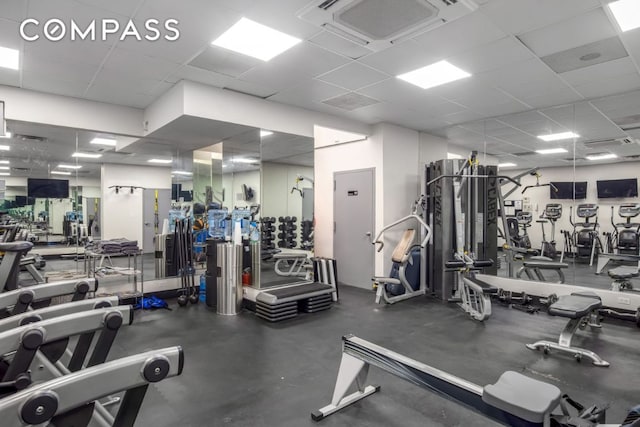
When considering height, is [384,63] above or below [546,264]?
above

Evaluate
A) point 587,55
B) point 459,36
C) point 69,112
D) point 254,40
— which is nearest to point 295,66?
point 254,40

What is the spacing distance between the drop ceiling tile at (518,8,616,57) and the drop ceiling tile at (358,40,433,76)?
2.89ft

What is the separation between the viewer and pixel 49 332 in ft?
4.99

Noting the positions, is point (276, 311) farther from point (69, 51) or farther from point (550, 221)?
A: point (550, 221)

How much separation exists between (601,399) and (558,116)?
4.38 m

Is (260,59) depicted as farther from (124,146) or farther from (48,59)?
(124,146)

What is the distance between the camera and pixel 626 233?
5.28 meters

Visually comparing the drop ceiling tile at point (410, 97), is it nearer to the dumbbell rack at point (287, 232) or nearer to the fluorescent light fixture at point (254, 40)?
the fluorescent light fixture at point (254, 40)

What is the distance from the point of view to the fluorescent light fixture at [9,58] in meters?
3.39

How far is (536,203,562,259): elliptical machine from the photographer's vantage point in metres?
5.96

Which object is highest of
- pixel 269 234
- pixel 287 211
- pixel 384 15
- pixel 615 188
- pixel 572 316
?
pixel 384 15

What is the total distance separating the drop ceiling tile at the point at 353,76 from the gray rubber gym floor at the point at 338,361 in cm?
292

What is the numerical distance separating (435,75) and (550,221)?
378 cm

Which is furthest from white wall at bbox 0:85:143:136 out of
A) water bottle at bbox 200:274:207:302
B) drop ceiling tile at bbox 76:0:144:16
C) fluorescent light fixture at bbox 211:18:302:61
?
fluorescent light fixture at bbox 211:18:302:61
